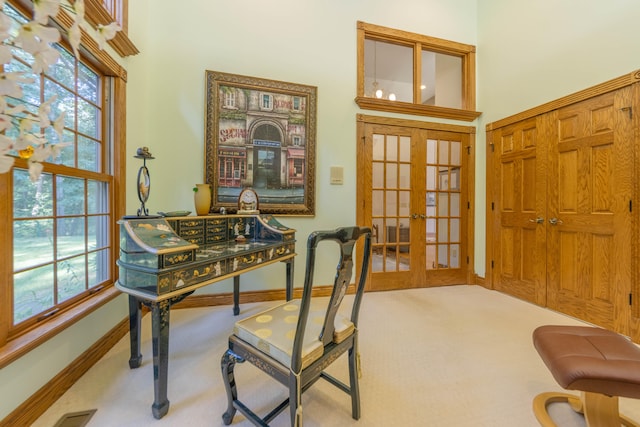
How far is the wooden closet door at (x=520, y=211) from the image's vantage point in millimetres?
2711

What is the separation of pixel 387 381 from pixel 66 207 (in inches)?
93.1

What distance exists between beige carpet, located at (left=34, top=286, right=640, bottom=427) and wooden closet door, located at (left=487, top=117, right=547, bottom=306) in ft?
1.81

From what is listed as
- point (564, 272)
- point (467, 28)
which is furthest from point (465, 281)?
point (467, 28)

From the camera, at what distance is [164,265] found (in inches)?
52.9

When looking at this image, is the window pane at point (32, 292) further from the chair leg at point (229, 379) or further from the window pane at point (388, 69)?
the window pane at point (388, 69)

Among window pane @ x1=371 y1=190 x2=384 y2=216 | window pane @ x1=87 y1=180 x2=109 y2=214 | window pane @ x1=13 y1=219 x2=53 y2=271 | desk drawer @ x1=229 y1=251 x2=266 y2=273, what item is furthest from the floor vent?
window pane @ x1=371 y1=190 x2=384 y2=216

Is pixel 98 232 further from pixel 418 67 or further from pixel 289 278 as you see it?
pixel 418 67

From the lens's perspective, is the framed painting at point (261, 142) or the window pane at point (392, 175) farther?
the window pane at point (392, 175)

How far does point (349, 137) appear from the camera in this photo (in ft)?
10.1

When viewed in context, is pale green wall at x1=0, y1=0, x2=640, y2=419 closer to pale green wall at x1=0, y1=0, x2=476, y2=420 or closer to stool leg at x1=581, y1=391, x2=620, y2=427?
pale green wall at x1=0, y1=0, x2=476, y2=420

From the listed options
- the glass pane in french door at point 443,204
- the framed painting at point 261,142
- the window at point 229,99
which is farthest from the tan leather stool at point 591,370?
the window at point 229,99

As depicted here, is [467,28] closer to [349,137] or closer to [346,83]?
[346,83]

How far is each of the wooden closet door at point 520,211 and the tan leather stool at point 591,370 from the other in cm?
162

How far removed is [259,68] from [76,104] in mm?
1692
